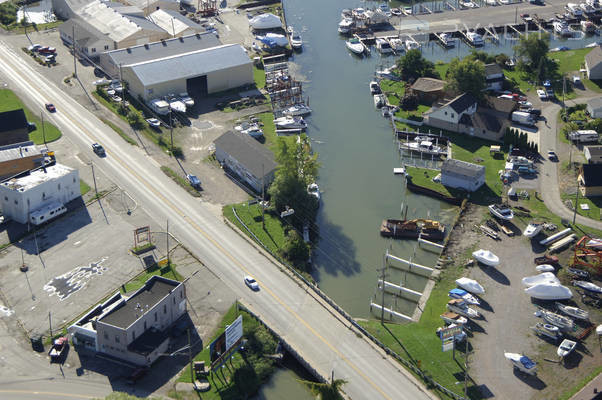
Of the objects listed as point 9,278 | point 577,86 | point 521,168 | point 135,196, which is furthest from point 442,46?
point 9,278

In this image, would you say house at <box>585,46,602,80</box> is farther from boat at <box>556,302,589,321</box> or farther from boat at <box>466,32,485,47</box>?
boat at <box>556,302,589,321</box>

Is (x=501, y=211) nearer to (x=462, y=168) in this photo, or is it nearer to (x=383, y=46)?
(x=462, y=168)

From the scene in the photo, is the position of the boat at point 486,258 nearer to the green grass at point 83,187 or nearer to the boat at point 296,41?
the green grass at point 83,187

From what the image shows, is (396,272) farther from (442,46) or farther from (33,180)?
(442,46)

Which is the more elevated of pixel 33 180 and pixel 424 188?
pixel 33 180

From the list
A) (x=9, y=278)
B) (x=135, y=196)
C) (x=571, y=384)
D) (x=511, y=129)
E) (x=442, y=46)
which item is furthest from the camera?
(x=442, y=46)

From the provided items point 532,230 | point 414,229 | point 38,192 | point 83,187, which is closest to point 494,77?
point 532,230
